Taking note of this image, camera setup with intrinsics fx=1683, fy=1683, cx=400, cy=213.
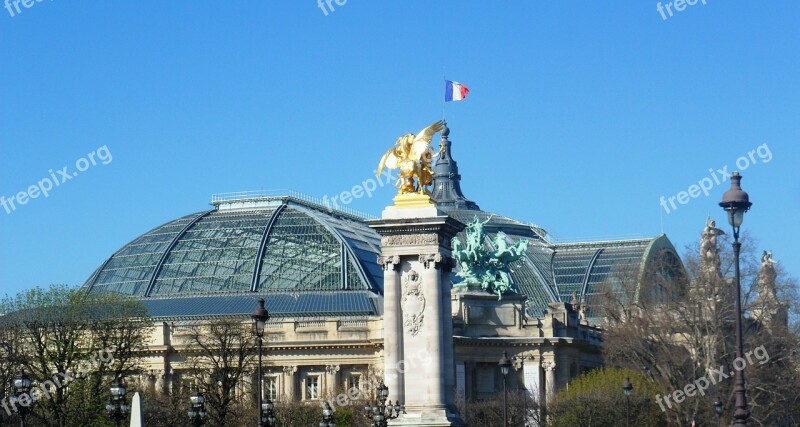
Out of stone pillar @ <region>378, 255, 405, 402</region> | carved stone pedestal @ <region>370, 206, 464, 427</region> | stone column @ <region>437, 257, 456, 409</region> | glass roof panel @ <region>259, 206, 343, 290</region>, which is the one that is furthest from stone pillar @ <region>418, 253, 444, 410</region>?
glass roof panel @ <region>259, 206, 343, 290</region>

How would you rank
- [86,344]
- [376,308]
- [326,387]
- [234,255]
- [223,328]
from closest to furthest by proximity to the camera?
[86,344] → [223,328] → [326,387] → [376,308] → [234,255]

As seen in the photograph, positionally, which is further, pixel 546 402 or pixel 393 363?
pixel 546 402

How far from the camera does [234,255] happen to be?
132375mm

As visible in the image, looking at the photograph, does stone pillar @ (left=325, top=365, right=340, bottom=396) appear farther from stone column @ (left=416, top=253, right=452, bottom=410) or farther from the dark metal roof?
stone column @ (left=416, top=253, right=452, bottom=410)

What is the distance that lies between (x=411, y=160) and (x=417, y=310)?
5.85 metres

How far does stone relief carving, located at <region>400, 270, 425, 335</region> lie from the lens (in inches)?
2530

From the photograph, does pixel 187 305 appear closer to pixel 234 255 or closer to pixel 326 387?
pixel 234 255

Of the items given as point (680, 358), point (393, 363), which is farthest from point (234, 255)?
point (393, 363)

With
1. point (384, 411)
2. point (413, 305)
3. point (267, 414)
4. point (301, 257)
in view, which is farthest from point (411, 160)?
point (301, 257)

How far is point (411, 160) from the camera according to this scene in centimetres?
6525

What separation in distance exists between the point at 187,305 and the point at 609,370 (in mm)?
35934

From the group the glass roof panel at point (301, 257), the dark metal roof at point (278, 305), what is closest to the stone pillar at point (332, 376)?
the dark metal roof at point (278, 305)

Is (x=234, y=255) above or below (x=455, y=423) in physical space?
above

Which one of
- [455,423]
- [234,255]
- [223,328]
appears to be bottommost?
[455,423]
